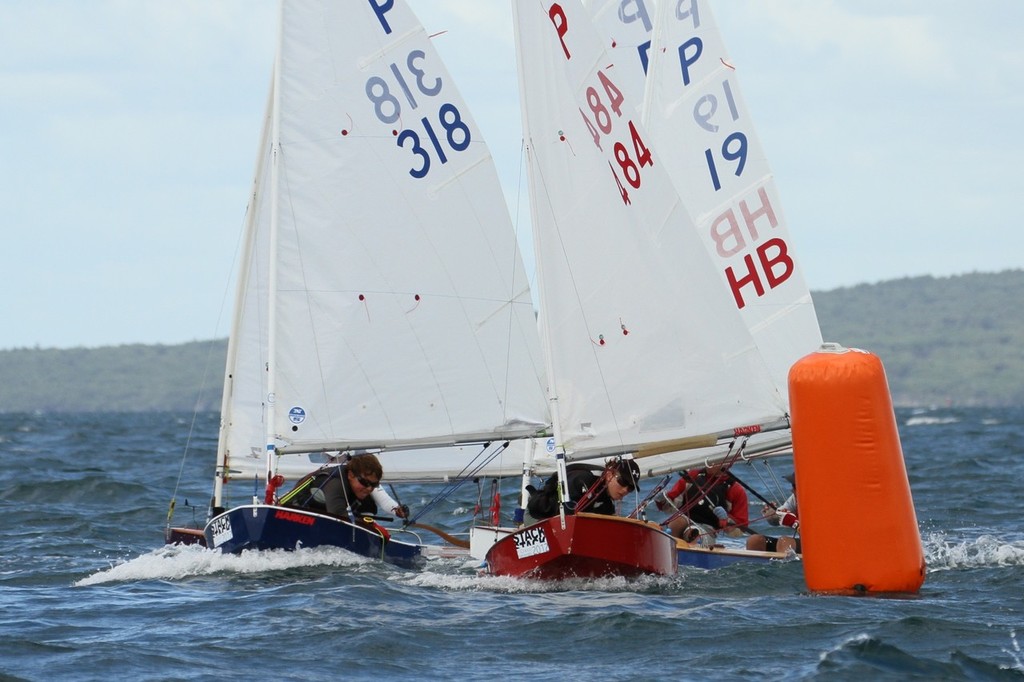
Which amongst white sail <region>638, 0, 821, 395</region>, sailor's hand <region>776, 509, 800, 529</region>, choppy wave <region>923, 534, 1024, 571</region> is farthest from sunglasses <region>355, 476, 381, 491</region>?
white sail <region>638, 0, 821, 395</region>

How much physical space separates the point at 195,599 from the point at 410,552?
271cm

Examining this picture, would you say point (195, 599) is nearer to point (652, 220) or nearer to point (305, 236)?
point (305, 236)

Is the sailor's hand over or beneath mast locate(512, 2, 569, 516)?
beneath

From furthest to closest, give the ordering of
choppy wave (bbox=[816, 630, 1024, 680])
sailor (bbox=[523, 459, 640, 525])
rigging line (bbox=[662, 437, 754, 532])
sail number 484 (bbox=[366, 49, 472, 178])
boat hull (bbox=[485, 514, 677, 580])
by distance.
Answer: rigging line (bbox=[662, 437, 754, 532]) → sail number 484 (bbox=[366, 49, 472, 178]) → sailor (bbox=[523, 459, 640, 525]) → boat hull (bbox=[485, 514, 677, 580]) → choppy wave (bbox=[816, 630, 1024, 680])

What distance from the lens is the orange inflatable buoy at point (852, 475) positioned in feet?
38.2

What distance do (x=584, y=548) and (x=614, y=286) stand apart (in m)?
2.92

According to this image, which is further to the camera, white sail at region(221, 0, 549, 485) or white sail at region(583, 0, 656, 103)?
white sail at region(583, 0, 656, 103)

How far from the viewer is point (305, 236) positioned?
1536 cm

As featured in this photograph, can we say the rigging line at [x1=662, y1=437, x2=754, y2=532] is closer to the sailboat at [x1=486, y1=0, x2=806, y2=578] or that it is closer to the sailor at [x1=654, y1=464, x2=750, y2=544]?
the sailor at [x1=654, y1=464, x2=750, y2=544]

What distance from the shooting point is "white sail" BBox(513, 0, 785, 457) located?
14.3 metres

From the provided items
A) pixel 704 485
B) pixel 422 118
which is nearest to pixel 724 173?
pixel 704 485

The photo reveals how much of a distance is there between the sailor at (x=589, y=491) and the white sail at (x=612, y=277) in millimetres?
317

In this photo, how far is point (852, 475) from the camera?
38.2 ft

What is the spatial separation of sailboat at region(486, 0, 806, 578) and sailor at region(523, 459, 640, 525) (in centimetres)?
29
